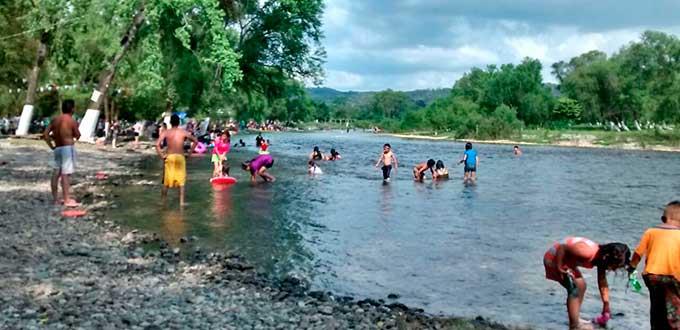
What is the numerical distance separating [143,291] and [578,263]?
5.48m

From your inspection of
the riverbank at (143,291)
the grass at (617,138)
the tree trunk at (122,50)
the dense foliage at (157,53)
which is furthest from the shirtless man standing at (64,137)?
the grass at (617,138)

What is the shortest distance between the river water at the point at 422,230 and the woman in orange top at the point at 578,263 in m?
0.49

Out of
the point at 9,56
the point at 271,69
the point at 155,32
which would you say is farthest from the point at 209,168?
the point at 9,56

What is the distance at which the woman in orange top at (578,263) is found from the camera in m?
7.49

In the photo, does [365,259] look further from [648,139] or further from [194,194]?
[648,139]

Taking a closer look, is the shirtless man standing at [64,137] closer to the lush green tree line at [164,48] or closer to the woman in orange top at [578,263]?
the woman in orange top at [578,263]

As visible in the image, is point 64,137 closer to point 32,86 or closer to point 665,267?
point 665,267

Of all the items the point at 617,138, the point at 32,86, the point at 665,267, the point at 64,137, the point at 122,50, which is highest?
the point at 122,50

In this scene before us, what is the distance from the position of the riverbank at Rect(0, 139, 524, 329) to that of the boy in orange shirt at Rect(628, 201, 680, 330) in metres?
1.95

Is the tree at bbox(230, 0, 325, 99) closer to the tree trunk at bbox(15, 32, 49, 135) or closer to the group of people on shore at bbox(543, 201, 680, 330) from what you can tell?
the tree trunk at bbox(15, 32, 49, 135)

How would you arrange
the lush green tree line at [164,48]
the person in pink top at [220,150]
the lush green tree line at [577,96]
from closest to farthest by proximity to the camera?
the person in pink top at [220,150] → the lush green tree line at [164,48] → the lush green tree line at [577,96]

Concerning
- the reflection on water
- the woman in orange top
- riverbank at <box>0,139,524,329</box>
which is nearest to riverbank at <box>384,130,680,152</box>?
the reflection on water

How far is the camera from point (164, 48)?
40469 mm

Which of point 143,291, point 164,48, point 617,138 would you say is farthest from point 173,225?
point 617,138
